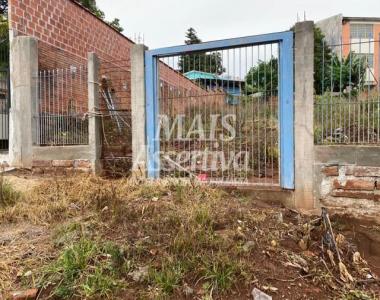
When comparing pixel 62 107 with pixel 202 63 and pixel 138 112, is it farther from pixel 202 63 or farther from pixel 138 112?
pixel 202 63

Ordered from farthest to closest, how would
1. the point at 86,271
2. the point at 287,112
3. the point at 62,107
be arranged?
the point at 62,107 → the point at 287,112 → the point at 86,271

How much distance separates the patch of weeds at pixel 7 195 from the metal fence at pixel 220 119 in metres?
2.36

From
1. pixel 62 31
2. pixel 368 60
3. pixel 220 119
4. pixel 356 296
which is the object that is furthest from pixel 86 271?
pixel 62 31

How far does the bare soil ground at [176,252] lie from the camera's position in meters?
2.74

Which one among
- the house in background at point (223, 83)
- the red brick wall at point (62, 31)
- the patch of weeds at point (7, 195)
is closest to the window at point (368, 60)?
the house in background at point (223, 83)

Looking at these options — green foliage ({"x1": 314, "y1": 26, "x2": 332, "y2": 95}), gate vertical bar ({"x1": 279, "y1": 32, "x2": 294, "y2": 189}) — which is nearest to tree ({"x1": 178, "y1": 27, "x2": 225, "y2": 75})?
gate vertical bar ({"x1": 279, "y1": 32, "x2": 294, "y2": 189})

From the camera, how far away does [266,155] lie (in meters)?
5.62

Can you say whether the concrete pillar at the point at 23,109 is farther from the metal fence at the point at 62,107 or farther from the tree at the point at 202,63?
the tree at the point at 202,63

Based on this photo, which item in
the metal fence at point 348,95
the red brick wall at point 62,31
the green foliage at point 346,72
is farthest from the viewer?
the red brick wall at point 62,31

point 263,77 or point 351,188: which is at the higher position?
point 263,77

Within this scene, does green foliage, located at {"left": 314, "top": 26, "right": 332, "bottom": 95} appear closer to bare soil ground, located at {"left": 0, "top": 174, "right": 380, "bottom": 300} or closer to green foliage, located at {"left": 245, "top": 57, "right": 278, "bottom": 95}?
green foliage, located at {"left": 245, "top": 57, "right": 278, "bottom": 95}

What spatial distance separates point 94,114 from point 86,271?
14.5 ft

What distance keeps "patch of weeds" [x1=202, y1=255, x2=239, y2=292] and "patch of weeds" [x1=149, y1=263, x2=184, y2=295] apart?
20cm

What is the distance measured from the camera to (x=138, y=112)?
629 centimetres
